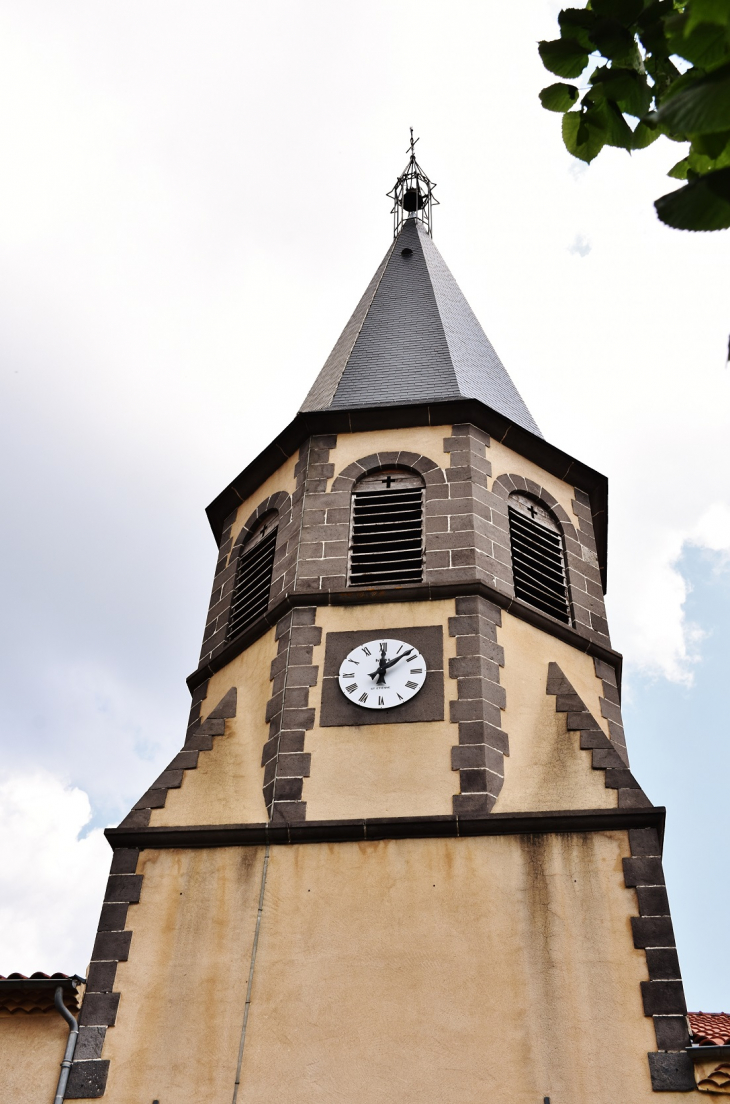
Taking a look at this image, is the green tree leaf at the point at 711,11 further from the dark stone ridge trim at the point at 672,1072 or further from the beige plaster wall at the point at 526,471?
the beige plaster wall at the point at 526,471

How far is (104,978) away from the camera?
974 cm

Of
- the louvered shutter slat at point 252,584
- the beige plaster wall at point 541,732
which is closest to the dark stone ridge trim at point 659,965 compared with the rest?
the beige plaster wall at point 541,732

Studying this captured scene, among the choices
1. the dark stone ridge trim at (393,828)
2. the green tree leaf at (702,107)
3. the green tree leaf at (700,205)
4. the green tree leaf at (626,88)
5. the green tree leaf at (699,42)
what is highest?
the dark stone ridge trim at (393,828)

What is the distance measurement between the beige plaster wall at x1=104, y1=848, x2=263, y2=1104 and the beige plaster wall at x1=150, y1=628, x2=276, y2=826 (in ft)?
1.32

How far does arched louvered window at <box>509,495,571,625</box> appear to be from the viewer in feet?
42.0

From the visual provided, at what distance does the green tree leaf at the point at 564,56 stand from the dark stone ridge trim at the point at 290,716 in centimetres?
727

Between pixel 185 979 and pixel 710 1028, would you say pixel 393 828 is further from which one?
pixel 710 1028

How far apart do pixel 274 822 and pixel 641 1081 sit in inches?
137

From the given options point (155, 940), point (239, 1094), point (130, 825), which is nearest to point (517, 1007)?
point (239, 1094)

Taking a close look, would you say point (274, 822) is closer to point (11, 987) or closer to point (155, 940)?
point (155, 940)

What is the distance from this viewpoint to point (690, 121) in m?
3.28

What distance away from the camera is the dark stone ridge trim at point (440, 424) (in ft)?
45.4

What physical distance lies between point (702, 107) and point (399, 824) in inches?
304

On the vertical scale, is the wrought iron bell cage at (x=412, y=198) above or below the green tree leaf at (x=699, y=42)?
above
